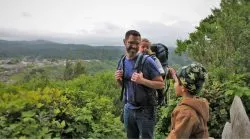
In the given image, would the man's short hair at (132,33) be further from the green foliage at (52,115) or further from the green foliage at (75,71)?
the green foliage at (75,71)

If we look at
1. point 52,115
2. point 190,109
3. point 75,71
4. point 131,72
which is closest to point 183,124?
point 190,109

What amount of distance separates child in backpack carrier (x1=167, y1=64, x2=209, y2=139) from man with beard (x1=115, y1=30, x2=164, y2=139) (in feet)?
4.74

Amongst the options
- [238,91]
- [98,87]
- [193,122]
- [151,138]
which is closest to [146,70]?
[151,138]

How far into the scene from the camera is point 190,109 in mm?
3793

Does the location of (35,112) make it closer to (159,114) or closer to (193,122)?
(193,122)

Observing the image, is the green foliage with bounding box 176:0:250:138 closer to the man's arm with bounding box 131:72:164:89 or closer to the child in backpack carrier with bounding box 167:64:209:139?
the man's arm with bounding box 131:72:164:89

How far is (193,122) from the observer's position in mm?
3738

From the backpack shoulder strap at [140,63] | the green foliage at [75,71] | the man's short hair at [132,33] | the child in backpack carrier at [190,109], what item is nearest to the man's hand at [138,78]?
the backpack shoulder strap at [140,63]

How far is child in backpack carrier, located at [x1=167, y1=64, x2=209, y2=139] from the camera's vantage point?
372 centimetres

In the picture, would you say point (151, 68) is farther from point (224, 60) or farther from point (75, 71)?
point (75, 71)

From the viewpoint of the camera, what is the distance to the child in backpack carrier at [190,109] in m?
3.72

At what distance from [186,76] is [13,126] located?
5.45 feet

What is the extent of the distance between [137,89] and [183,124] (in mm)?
1949

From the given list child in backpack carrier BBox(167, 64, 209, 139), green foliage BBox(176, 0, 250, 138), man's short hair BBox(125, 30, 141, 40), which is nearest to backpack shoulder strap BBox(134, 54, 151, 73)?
man's short hair BBox(125, 30, 141, 40)
